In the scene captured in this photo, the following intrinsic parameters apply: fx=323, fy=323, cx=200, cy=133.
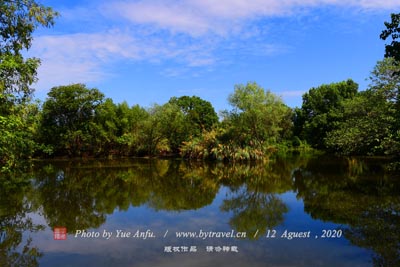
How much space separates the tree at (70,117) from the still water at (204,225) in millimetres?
25638

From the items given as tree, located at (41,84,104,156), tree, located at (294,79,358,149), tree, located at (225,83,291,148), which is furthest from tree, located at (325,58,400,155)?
tree, located at (41,84,104,156)

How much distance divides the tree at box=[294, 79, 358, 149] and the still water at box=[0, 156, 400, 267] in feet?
115

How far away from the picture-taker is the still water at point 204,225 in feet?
21.3

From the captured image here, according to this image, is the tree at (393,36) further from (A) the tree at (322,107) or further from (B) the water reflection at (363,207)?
(A) the tree at (322,107)

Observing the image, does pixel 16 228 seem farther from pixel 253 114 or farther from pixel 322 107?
pixel 322 107

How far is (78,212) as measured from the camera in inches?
421

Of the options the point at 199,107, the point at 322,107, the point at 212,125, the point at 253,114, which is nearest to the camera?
the point at 253,114

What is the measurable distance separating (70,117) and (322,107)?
1524 inches

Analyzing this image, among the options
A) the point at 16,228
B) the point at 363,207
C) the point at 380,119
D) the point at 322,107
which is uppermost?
the point at 322,107

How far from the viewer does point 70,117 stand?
41.4 m

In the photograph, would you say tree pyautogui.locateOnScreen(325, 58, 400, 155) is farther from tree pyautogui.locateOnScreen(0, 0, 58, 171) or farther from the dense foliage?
tree pyautogui.locateOnScreen(0, 0, 58, 171)

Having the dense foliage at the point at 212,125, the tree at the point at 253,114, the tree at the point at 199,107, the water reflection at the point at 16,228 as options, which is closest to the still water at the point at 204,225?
the water reflection at the point at 16,228

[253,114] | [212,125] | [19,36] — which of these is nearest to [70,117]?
[212,125]

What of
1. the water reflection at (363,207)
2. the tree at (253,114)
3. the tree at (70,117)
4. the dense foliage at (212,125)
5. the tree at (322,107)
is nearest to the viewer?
the water reflection at (363,207)
